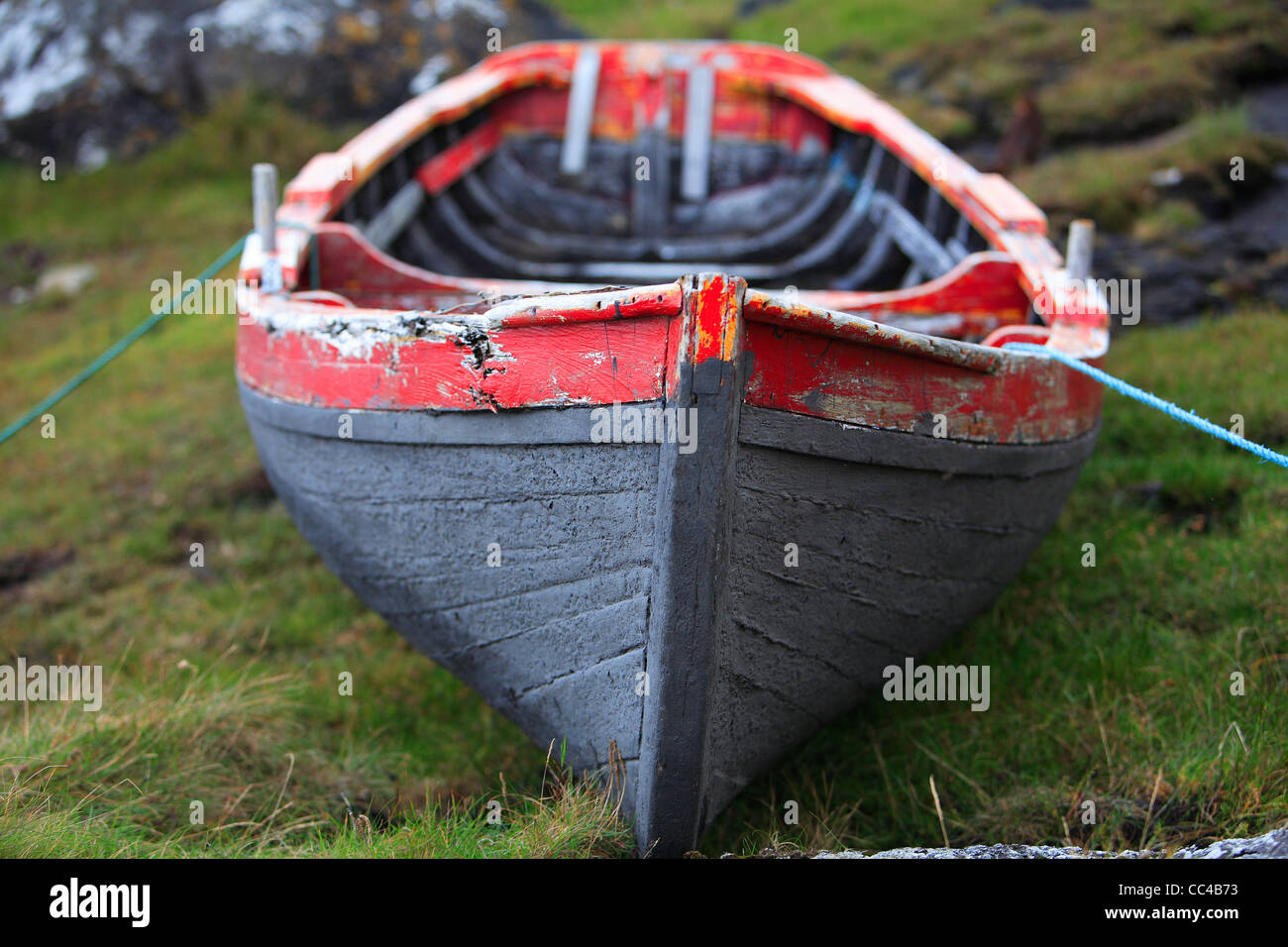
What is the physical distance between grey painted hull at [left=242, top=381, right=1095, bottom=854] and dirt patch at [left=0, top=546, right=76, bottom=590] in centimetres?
203

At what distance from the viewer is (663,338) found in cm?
211

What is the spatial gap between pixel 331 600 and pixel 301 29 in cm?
801

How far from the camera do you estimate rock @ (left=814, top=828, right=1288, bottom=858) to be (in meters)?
2.07

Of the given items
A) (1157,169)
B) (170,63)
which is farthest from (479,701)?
(170,63)

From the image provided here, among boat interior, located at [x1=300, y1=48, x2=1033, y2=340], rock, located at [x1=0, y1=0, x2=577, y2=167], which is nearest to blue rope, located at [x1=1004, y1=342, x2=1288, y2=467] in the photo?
boat interior, located at [x1=300, y1=48, x2=1033, y2=340]

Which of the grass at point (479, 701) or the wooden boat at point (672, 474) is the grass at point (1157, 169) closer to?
the grass at point (479, 701)

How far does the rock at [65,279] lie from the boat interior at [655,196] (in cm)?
A: 376

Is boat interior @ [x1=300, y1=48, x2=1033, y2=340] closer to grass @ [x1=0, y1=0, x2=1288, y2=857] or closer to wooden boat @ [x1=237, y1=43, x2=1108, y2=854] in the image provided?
wooden boat @ [x1=237, y1=43, x2=1108, y2=854]

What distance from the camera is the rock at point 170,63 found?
944cm

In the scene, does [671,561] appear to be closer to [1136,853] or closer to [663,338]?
[663,338]
